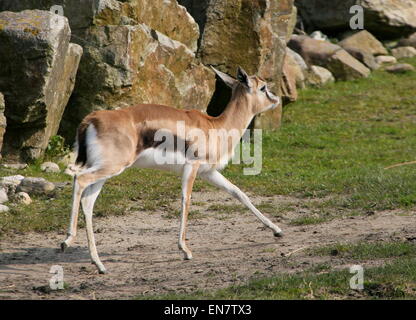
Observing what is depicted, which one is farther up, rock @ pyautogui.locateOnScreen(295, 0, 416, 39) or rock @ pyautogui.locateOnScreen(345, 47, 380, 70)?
rock @ pyautogui.locateOnScreen(295, 0, 416, 39)

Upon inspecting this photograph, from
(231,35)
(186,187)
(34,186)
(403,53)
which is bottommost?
(34,186)

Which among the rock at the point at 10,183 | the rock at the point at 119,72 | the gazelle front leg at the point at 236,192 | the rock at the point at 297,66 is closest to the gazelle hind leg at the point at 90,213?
the gazelle front leg at the point at 236,192

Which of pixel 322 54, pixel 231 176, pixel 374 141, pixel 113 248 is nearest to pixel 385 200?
pixel 231 176

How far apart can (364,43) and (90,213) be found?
598 inches

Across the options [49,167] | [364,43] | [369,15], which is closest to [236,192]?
[49,167]

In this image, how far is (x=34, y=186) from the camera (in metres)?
9.83

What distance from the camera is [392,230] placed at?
814cm

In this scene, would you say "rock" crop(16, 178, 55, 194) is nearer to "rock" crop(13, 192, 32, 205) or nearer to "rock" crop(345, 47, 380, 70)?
"rock" crop(13, 192, 32, 205)

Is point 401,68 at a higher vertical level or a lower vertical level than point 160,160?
higher

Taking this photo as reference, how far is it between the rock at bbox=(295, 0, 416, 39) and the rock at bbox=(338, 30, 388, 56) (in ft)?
2.00

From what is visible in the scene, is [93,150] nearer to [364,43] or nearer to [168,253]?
[168,253]

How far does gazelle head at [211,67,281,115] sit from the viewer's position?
8711mm

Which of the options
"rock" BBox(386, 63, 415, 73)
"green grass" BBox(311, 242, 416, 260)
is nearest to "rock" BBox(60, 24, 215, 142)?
"green grass" BBox(311, 242, 416, 260)

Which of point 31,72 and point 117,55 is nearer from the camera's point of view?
point 31,72
